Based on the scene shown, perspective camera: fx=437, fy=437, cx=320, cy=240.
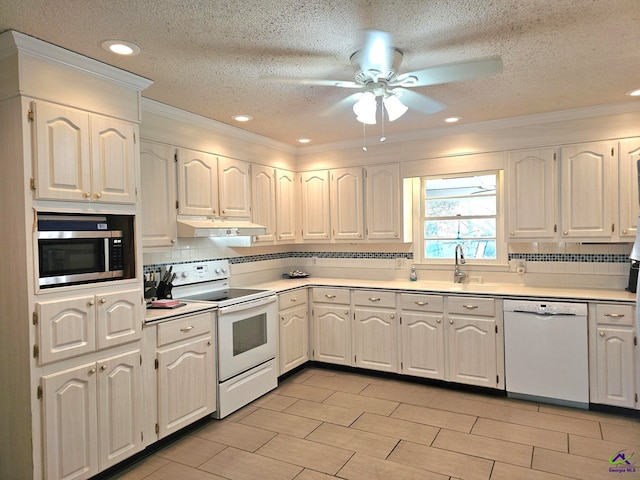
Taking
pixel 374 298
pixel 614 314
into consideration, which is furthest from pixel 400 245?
pixel 614 314

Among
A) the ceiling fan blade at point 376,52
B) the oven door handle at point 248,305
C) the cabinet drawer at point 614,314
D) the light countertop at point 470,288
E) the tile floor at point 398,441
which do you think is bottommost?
the tile floor at point 398,441

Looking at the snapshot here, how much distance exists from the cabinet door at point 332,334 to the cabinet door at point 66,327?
2.46 m

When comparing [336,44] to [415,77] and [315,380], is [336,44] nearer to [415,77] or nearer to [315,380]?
[415,77]

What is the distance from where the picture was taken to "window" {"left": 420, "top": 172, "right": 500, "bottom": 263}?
173 inches

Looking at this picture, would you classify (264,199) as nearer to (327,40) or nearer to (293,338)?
(293,338)

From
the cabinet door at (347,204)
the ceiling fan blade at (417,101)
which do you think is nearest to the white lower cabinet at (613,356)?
the ceiling fan blade at (417,101)

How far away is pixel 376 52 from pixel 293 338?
2.87m

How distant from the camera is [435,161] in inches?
171

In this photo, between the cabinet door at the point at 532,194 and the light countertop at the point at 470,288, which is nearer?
the light countertop at the point at 470,288

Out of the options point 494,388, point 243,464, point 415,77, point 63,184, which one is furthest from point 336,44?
point 494,388

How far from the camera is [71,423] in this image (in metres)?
2.37

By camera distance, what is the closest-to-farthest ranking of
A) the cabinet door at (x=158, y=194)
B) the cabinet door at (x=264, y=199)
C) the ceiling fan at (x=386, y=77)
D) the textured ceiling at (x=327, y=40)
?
1. the textured ceiling at (x=327, y=40)
2. the ceiling fan at (x=386, y=77)
3. the cabinet door at (x=158, y=194)
4. the cabinet door at (x=264, y=199)

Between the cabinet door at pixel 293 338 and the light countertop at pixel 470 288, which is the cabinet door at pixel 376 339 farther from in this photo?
the cabinet door at pixel 293 338

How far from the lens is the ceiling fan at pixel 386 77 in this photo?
221 cm
